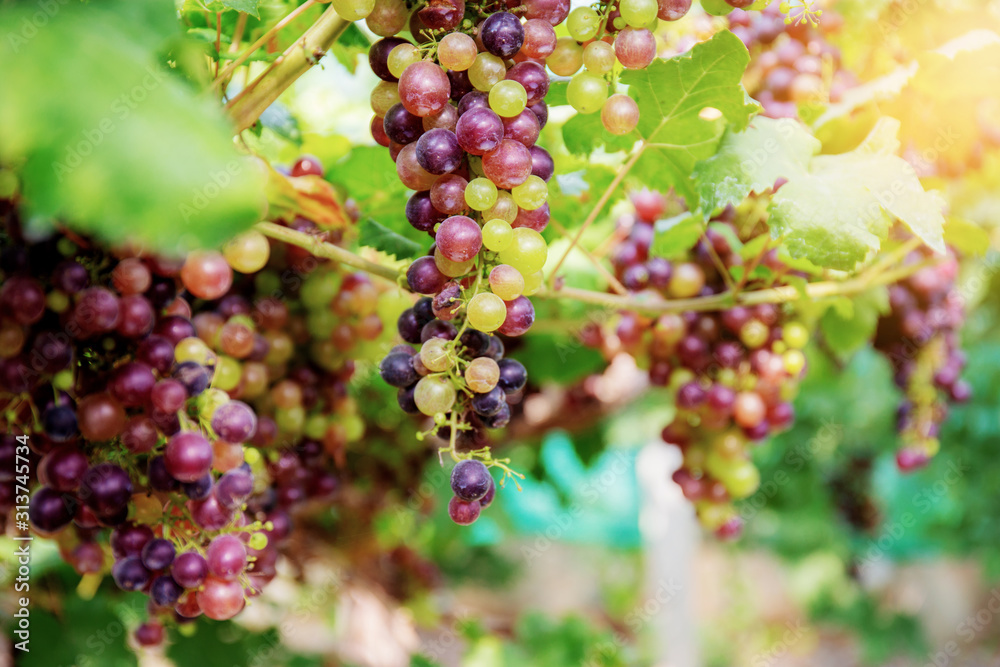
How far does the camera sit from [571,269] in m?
1.05

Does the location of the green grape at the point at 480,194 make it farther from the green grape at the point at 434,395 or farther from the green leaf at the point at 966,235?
the green leaf at the point at 966,235

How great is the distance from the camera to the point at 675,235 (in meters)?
0.87

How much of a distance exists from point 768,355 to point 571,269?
299mm

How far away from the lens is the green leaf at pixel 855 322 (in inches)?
39.5

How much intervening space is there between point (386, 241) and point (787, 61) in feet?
2.03

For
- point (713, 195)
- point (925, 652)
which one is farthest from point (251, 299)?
point (925, 652)

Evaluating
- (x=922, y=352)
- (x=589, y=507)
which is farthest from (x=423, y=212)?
(x=589, y=507)

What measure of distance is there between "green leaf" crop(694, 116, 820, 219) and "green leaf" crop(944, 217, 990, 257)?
1.05 ft

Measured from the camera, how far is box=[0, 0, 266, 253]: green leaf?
248mm

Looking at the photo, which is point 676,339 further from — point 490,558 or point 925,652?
point 925,652

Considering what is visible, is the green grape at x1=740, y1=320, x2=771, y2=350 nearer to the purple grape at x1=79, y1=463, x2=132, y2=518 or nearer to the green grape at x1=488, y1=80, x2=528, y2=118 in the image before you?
the green grape at x1=488, y1=80, x2=528, y2=118

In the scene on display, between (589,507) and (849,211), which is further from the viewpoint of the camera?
(589,507)

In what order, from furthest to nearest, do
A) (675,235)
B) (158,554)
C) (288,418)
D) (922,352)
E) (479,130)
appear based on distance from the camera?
1. (922,352)
2. (675,235)
3. (288,418)
4. (158,554)
5. (479,130)

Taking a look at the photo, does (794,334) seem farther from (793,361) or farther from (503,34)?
(503,34)
